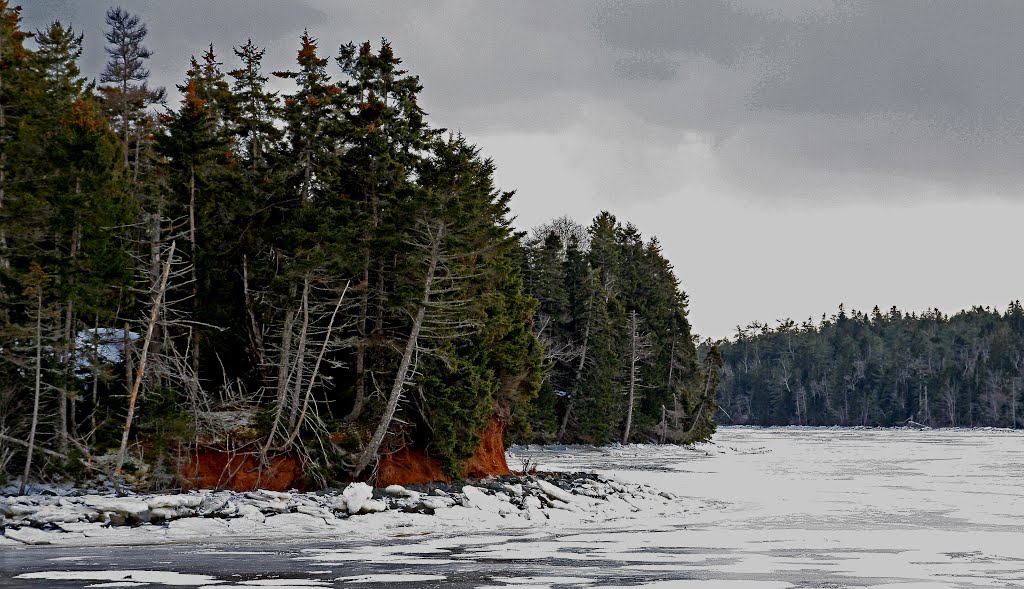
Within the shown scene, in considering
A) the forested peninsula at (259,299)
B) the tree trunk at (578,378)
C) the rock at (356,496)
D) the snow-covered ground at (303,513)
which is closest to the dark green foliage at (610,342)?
the tree trunk at (578,378)

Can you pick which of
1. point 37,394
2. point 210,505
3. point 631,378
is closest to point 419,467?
point 210,505

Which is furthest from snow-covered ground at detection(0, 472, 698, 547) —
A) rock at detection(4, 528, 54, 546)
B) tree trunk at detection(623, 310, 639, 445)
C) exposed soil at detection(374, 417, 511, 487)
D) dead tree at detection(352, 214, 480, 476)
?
tree trunk at detection(623, 310, 639, 445)

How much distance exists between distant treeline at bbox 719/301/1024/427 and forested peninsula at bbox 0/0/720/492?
420ft

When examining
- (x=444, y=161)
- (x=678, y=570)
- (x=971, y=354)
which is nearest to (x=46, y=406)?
(x=444, y=161)

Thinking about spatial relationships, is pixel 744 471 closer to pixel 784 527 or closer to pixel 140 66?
pixel 784 527

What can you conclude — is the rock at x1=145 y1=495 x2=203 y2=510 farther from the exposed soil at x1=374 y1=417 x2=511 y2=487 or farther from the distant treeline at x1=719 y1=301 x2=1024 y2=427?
the distant treeline at x1=719 y1=301 x2=1024 y2=427

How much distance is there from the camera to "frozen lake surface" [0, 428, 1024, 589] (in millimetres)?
13461

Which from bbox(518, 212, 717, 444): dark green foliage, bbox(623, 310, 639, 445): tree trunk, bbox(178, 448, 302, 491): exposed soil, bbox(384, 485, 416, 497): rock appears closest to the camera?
bbox(384, 485, 416, 497): rock

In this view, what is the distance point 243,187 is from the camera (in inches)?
1281

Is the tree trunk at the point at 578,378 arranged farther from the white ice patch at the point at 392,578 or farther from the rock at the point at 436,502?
the white ice patch at the point at 392,578

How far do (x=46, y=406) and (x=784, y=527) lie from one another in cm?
1949

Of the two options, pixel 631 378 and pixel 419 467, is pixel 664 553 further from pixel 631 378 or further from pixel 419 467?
pixel 631 378

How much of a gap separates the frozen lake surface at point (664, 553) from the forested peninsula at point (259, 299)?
271 inches

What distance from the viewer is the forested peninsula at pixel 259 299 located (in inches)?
969
